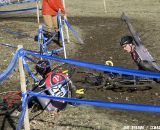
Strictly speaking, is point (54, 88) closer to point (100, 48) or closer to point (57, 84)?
point (57, 84)

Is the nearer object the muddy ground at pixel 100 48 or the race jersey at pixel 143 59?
the muddy ground at pixel 100 48

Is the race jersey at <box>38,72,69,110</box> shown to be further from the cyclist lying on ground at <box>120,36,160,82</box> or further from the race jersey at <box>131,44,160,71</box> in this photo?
the race jersey at <box>131,44,160,71</box>

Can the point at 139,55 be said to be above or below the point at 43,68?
above


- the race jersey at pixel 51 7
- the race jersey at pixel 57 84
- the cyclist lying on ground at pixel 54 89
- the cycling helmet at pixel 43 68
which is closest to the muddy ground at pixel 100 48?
the cyclist lying on ground at pixel 54 89

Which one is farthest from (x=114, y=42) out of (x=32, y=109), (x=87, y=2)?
(x=87, y=2)

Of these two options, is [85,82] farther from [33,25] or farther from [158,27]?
[33,25]

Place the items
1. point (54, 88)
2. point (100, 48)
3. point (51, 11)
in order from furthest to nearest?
1. point (51, 11)
2. point (100, 48)
3. point (54, 88)

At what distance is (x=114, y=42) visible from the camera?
1377cm

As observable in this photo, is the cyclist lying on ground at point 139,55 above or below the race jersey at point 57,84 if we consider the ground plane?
above

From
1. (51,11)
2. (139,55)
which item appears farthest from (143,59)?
(51,11)

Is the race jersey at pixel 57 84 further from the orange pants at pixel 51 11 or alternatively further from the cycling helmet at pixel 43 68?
the orange pants at pixel 51 11

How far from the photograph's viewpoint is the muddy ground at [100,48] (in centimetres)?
706

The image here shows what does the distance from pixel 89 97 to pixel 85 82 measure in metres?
0.85

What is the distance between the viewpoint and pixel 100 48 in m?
13.0
